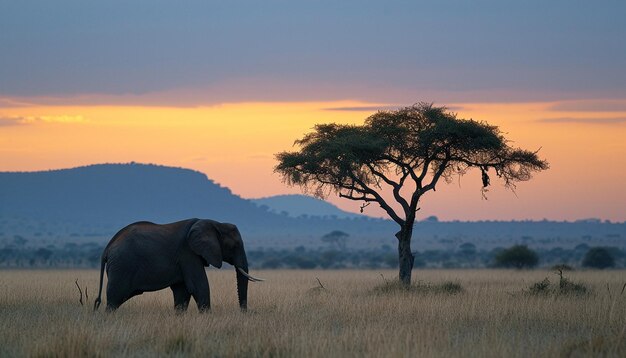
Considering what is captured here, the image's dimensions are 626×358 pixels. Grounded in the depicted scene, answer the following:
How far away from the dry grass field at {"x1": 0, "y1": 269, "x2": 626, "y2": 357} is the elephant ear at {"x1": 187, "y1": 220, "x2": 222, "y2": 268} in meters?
1.11

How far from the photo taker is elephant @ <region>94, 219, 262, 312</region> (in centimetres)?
2000

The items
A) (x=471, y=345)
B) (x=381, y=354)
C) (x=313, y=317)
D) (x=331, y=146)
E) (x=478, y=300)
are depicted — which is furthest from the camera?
(x=331, y=146)

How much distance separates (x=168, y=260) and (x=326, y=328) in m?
4.37

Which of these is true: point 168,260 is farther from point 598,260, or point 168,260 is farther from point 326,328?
point 598,260

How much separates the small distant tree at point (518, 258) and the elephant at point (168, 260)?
43.1 metres

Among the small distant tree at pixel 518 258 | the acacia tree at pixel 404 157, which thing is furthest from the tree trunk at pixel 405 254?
the small distant tree at pixel 518 258

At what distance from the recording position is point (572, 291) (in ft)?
88.8

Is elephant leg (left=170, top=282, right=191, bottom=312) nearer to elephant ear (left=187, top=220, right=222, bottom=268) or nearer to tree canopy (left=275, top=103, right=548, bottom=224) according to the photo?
elephant ear (left=187, top=220, right=222, bottom=268)

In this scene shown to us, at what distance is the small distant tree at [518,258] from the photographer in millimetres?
61375

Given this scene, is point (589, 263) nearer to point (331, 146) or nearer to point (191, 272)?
point (331, 146)

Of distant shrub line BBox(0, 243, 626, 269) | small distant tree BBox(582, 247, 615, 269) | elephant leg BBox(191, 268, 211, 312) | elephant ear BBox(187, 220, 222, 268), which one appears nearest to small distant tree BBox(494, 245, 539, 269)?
distant shrub line BBox(0, 243, 626, 269)

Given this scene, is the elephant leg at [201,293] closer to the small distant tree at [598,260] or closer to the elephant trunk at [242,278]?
the elephant trunk at [242,278]

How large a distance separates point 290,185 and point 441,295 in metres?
8.86

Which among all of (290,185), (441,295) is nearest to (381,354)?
(441,295)
